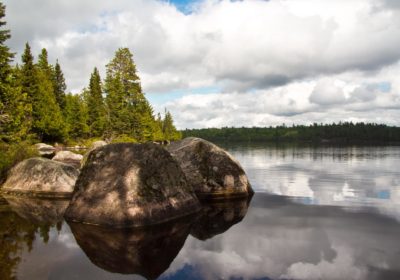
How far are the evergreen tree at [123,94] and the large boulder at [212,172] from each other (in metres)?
35.7

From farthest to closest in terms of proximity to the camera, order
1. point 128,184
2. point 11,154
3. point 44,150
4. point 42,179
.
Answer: point 44,150 → point 11,154 → point 42,179 → point 128,184

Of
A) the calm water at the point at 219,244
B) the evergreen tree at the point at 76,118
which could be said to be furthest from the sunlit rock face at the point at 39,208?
the evergreen tree at the point at 76,118

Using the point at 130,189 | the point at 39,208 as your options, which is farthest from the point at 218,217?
the point at 39,208

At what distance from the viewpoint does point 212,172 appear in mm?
15836

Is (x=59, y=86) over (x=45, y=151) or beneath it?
over

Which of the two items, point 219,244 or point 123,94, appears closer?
point 219,244

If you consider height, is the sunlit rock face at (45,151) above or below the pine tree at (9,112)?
below

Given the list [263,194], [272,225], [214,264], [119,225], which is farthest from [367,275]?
[263,194]

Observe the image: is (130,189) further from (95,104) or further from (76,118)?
(95,104)

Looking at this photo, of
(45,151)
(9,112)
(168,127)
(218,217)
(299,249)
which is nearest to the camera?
(299,249)

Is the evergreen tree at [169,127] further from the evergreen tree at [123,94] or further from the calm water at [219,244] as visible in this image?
the calm water at [219,244]

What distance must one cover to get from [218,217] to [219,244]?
297cm

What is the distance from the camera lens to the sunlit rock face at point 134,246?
288 inches

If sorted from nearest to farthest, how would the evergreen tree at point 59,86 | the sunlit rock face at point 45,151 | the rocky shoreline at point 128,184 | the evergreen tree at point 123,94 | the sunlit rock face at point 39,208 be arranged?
the rocky shoreline at point 128,184 < the sunlit rock face at point 39,208 < the sunlit rock face at point 45,151 < the evergreen tree at point 123,94 < the evergreen tree at point 59,86
